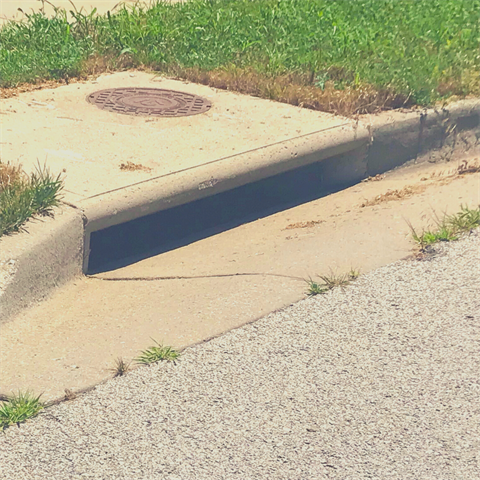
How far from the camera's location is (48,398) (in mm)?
3223

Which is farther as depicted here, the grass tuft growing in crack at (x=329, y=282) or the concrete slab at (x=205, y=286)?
the grass tuft growing in crack at (x=329, y=282)

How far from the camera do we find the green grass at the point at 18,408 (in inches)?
121

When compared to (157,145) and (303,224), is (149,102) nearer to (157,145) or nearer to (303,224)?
(157,145)

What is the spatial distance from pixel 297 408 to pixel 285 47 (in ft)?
15.6

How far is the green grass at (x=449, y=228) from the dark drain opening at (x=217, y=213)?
3.61ft

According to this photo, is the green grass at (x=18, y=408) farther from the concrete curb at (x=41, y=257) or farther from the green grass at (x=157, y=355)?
the concrete curb at (x=41, y=257)

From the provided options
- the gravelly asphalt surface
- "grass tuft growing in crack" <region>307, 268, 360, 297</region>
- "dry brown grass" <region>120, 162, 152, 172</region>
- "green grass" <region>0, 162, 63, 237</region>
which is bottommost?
"grass tuft growing in crack" <region>307, 268, 360, 297</region>

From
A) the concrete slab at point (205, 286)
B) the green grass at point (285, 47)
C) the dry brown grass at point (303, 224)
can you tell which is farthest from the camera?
the green grass at point (285, 47)

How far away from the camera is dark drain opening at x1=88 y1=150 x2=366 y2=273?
4898 millimetres

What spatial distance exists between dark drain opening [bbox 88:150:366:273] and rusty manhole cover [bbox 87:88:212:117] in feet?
2.92

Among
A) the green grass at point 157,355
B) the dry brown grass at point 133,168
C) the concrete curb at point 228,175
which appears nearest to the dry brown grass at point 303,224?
the concrete curb at point 228,175

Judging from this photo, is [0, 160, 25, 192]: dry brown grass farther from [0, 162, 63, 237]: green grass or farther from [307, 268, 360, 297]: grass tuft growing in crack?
[307, 268, 360, 297]: grass tuft growing in crack

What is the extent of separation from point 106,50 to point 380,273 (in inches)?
158

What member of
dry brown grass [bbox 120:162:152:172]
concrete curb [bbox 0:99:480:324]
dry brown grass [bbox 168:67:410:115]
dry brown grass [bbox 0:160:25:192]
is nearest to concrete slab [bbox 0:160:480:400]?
concrete curb [bbox 0:99:480:324]
